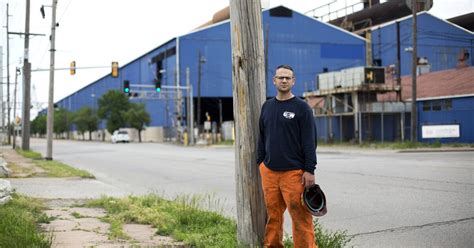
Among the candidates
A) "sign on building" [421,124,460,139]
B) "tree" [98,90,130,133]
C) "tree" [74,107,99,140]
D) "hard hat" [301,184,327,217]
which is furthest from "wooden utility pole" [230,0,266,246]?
"tree" [74,107,99,140]

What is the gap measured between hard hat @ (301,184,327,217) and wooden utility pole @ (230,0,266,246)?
79 centimetres

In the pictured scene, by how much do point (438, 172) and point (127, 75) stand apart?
78.7 m

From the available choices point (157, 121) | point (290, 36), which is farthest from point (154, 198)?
point (157, 121)

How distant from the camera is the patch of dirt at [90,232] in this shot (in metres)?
6.11

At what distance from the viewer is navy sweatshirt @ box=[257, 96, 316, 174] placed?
15.6ft

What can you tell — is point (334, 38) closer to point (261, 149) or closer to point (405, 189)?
point (405, 189)

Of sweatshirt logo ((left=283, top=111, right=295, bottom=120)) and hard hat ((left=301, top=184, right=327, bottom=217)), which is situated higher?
sweatshirt logo ((left=283, top=111, right=295, bottom=120))

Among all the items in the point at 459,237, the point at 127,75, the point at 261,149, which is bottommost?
the point at 459,237

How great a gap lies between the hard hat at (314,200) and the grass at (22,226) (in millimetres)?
2815

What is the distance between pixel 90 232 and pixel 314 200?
3.52 metres

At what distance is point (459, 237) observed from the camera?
22.1 feet

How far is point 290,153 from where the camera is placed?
4.80m

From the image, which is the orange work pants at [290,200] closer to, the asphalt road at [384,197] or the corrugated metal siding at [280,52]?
the asphalt road at [384,197]

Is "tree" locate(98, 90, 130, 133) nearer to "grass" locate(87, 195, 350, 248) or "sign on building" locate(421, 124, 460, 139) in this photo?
A: "sign on building" locate(421, 124, 460, 139)
